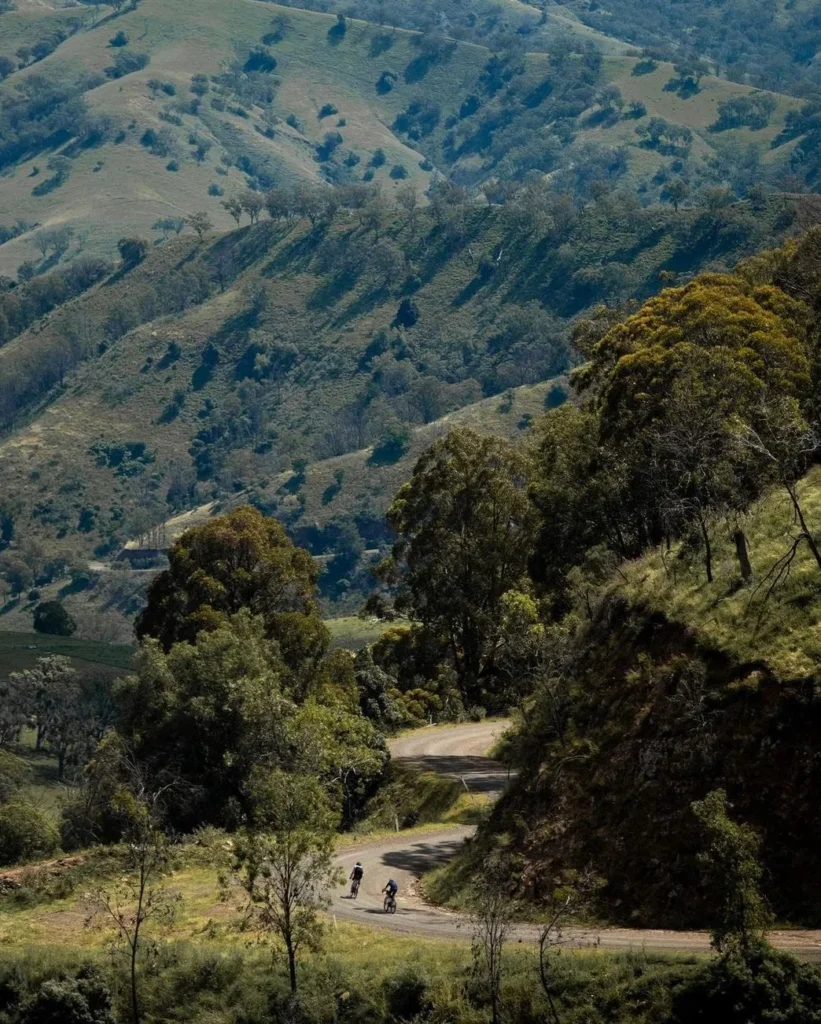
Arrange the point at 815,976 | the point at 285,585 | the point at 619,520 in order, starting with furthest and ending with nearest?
1. the point at 285,585
2. the point at 619,520
3. the point at 815,976

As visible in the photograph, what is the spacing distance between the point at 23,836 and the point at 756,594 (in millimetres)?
30867

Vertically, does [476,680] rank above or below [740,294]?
below

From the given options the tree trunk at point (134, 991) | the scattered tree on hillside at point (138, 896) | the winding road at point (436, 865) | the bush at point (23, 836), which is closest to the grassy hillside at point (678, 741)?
the winding road at point (436, 865)

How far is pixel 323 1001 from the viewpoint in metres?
31.9

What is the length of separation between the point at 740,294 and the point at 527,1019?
38.1 meters

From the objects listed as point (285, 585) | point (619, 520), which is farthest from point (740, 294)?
point (285, 585)

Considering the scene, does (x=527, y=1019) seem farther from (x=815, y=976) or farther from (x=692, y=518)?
(x=692, y=518)

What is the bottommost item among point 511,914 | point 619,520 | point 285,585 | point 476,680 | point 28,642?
point 28,642

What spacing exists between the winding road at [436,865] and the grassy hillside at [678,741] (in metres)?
0.87

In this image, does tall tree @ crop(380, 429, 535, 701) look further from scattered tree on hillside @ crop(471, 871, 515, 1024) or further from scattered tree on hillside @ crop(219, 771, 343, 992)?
scattered tree on hillside @ crop(219, 771, 343, 992)

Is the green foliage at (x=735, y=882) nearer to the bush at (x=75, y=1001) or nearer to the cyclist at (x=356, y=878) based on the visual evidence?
the cyclist at (x=356, y=878)

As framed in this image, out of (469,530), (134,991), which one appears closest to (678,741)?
(134,991)

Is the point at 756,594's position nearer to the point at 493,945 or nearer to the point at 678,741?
the point at 678,741

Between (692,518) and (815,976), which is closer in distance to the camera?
(815,976)
